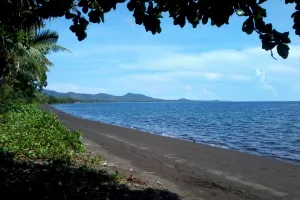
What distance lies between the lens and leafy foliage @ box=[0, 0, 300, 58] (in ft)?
11.9

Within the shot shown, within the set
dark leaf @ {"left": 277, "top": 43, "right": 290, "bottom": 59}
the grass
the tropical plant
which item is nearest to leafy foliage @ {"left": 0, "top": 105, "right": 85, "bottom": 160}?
the grass

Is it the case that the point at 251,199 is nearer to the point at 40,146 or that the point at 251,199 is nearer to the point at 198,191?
the point at 198,191

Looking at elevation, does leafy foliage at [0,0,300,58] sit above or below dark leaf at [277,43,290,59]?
above

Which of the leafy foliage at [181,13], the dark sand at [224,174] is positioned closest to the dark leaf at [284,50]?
the leafy foliage at [181,13]

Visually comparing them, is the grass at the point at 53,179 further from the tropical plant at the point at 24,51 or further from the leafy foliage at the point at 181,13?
the tropical plant at the point at 24,51

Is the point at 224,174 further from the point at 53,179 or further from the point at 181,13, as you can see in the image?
the point at 181,13

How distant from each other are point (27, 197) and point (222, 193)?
460 centimetres

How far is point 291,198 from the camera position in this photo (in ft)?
28.2

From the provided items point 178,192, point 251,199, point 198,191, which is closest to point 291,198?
point 251,199

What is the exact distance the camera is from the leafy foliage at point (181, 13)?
361 centimetres

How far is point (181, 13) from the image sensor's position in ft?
14.1

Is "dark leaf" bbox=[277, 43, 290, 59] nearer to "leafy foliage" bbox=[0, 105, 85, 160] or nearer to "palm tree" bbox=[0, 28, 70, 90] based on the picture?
"leafy foliage" bbox=[0, 105, 85, 160]

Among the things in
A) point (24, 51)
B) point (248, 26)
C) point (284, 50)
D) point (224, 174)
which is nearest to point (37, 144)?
point (224, 174)

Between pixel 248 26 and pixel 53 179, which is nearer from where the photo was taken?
pixel 248 26
